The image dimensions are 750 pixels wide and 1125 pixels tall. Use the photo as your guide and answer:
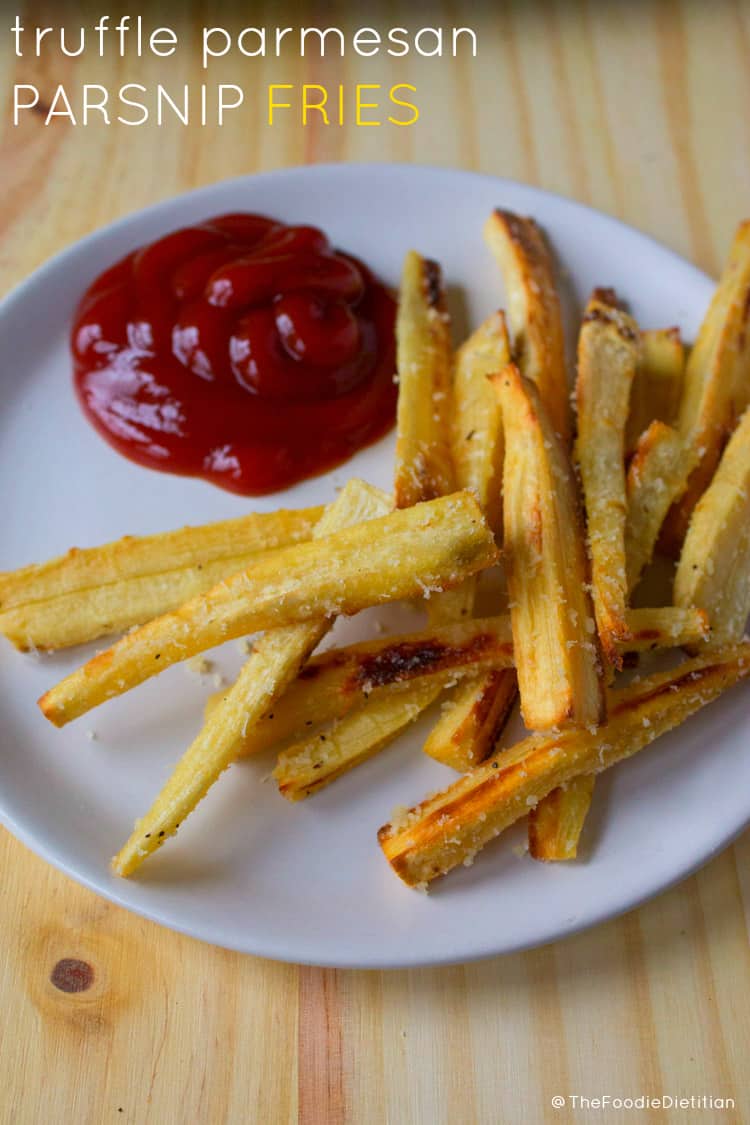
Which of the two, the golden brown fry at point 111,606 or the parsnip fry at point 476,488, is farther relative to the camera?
the golden brown fry at point 111,606

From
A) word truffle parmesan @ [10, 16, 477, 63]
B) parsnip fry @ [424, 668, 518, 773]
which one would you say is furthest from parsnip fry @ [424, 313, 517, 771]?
word truffle parmesan @ [10, 16, 477, 63]

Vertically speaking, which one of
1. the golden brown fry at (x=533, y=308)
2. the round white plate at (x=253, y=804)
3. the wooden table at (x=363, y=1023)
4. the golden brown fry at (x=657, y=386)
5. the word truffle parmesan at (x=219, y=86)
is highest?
the word truffle parmesan at (x=219, y=86)

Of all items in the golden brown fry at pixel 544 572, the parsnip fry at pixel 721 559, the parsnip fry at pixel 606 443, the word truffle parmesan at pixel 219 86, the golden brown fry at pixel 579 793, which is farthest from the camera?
the word truffle parmesan at pixel 219 86

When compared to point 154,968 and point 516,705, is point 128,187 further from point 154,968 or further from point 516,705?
point 154,968

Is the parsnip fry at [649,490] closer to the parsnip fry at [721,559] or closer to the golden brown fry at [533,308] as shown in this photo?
the parsnip fry at [721,559]

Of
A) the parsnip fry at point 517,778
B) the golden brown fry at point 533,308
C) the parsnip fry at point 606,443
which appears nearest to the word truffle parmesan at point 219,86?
the golden brown fry at point 533,308

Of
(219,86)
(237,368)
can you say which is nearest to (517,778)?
(237,368)

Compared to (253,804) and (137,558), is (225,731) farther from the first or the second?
(137,558)

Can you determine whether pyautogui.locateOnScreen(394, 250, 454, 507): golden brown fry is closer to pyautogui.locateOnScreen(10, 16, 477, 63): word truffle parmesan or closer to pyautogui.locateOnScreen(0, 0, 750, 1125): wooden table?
pyautogui.locateOnScreen(0, 0, 750, 1125): wooden table

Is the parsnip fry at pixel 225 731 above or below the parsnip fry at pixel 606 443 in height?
below
